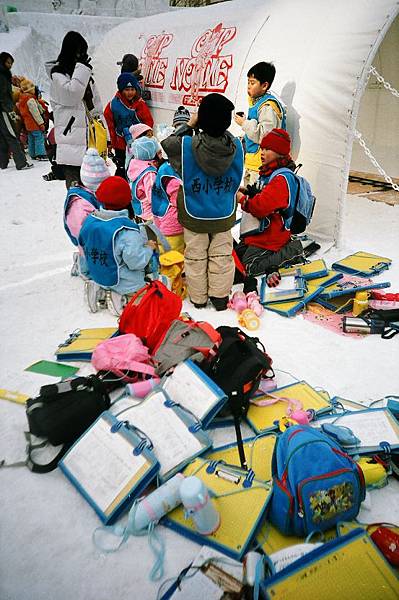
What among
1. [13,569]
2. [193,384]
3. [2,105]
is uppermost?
[2,105]

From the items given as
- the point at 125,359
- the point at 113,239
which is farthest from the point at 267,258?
the point at 125,359

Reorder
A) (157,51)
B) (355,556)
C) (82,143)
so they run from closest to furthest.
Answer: (355,556) < (82,143) < (157,51)

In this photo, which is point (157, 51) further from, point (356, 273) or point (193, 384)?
point (193, 384)

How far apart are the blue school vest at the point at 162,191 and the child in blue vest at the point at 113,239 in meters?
0.54

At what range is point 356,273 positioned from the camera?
404cm

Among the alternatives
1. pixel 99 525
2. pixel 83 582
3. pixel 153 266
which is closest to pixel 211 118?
pixel 153 266

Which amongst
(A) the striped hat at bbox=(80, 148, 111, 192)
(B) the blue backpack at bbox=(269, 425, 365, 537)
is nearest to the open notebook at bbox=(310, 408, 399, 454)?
(B) the blue backpack at bbox=(269, 425, 365, 537)

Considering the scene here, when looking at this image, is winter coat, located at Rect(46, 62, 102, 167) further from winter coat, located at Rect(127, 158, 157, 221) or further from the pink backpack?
→ the pink backpack

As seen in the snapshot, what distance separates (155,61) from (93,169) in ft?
15.7

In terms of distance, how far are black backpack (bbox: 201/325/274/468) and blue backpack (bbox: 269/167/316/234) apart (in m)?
1.88

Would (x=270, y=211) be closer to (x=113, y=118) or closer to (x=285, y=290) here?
(x=285, y=290)

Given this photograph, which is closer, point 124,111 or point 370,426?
point 370,426

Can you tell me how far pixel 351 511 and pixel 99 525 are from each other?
44.1 inches

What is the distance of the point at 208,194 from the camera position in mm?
3357
